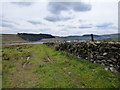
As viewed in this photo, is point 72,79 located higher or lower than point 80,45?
lower

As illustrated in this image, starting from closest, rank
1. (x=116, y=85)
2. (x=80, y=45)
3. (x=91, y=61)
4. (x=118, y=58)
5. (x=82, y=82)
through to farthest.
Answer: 1. (x=116, y=85)
2. (x=82, y=82)
3. (x=118, y=58)
4. (x=91, y=61)
5. (x=80, y=45)

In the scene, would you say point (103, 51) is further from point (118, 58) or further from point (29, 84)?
point (29, 84)

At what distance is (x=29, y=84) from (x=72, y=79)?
3830 mm

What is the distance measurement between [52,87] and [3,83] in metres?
4.84

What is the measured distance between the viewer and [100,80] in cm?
921

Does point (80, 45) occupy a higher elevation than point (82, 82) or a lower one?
higher

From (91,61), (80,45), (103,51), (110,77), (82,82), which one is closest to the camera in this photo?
(82,82)

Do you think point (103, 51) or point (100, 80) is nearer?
point (100, 80)

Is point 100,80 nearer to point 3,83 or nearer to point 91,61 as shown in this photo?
point 91,61

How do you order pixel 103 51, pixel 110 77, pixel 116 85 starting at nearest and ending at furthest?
pixel 116 85 → pixel 110 77 → pixel 103 51

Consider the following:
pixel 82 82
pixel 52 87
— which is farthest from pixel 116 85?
pixel 52 87

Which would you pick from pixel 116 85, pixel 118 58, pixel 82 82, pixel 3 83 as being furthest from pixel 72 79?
pixel 3 83

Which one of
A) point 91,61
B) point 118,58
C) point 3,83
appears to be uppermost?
point 118,58

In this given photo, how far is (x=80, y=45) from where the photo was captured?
1772 centimetres
